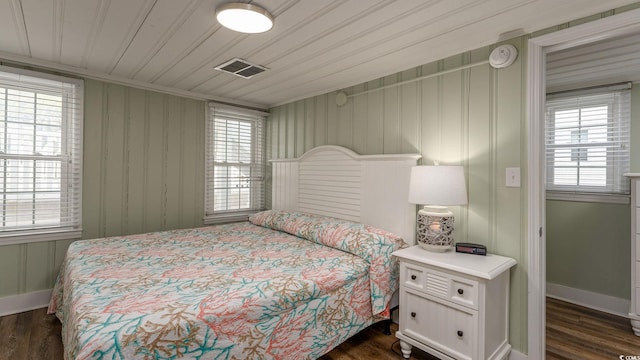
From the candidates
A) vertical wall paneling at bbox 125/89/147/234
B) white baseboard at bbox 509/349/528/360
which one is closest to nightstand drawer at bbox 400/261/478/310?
white baseboard at bbox 509/349/528/360

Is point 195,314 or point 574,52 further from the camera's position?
point 574,52

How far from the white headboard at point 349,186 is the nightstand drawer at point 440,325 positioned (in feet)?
→ 1.89

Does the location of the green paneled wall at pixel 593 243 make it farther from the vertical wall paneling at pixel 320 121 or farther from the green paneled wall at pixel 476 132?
the vertical wall paneling at pixel 320 121

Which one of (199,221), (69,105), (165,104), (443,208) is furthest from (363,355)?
(69,105)

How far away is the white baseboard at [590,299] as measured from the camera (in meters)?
2.66

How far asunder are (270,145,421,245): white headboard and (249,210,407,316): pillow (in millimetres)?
226

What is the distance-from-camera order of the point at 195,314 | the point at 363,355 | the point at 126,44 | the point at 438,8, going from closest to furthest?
the point at 195,314 → the point at 438,8 → the point at 363,355 → the point at 126,44

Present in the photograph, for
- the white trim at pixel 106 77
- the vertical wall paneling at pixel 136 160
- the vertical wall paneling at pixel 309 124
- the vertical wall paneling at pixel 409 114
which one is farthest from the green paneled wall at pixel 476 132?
the vertical wall paneling at pixel 136 160

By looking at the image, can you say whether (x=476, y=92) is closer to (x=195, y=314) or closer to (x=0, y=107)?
(x=195, y=314)

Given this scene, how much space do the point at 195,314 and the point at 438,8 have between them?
2.04 m

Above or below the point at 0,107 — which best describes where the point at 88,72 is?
above

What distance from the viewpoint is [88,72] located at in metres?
2.79

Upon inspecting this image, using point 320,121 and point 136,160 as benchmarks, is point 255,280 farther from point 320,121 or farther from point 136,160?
point 136,160

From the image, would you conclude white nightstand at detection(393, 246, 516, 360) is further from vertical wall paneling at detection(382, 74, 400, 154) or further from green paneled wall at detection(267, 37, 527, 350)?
vertical wall paneling at detection(382, 74, 400, 154)
